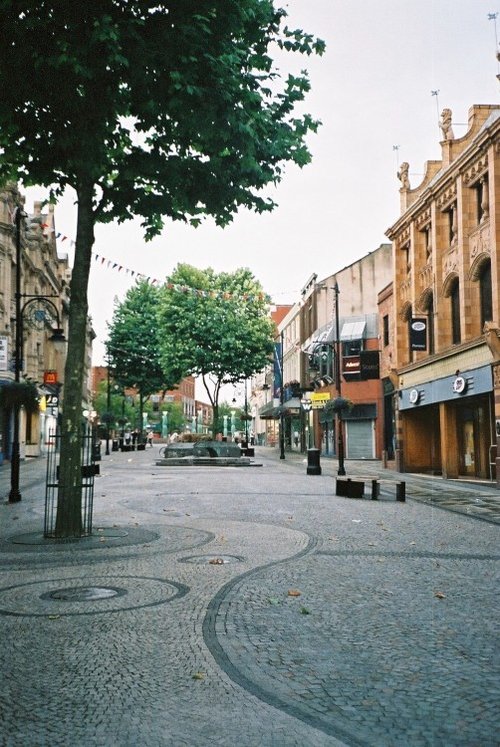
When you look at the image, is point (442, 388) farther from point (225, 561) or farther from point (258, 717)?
point (258, 717)

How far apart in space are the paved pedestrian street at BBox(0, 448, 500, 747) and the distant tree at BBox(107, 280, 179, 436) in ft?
178

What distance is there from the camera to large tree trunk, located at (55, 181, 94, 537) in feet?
37.4

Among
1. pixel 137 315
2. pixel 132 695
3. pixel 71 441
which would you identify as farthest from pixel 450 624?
pixel 137 315

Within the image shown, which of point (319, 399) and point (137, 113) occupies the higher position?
point (137, 113)

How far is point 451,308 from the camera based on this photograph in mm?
27234

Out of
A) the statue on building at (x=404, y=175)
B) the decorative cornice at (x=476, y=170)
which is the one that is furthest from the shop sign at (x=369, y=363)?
the decorative cornice at (x=476, y=170)

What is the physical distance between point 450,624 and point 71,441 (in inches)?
286

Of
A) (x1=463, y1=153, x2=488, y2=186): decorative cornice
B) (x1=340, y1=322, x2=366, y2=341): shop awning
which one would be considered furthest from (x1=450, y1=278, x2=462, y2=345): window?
(x1=340, y1=322, x2=366, y2=341): shop awning

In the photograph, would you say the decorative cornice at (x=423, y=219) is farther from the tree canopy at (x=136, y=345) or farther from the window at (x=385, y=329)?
the tree canopy at (x=136, y=345)

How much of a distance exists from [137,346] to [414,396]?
1561 inches

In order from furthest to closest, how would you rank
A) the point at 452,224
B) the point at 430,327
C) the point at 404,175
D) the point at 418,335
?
the point at 404,175 → the point at 430,327 → the point at 418,335 → the point at 452,224

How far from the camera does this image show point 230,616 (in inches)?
249

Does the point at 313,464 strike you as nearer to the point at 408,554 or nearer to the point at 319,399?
the point at 319,399

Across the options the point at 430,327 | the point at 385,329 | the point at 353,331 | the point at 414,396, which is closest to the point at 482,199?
the point at 430,327
